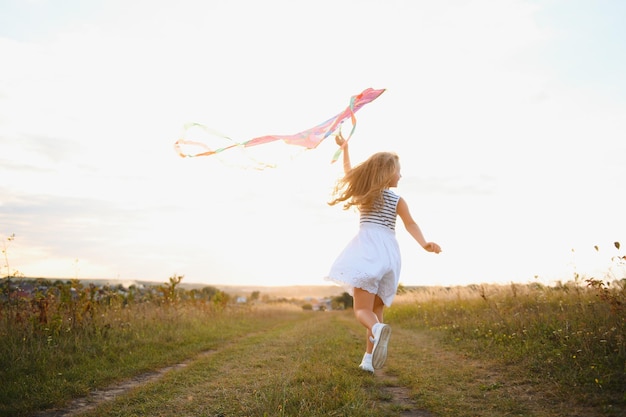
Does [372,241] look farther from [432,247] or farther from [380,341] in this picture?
[380,341]

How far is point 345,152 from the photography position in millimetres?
6352

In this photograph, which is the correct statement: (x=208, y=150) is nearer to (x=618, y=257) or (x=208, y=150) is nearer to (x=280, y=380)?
(x=280, y=380)

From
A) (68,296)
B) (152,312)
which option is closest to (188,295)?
(152,312)

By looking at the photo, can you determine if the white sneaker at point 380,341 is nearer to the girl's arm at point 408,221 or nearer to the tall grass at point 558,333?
the girl's arm at point 408,221

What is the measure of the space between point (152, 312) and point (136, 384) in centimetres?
544

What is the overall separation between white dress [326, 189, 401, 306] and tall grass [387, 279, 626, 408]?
201 centimetres

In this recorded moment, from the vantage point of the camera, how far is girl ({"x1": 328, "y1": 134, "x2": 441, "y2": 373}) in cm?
535

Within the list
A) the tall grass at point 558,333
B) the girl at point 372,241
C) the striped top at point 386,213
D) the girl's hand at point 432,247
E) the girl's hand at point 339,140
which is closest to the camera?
the tall grass at point 558,333

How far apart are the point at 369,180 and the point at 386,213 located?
466 mm

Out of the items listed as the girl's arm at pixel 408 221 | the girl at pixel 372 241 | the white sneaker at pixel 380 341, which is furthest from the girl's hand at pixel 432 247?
the white sneaker at pixel 380 341

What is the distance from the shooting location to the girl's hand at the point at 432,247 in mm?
5465

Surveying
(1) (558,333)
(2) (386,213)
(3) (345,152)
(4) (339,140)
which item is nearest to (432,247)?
(2) (386,213)

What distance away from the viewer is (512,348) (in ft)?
22.1

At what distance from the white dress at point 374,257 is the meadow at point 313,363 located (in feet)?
3.51
